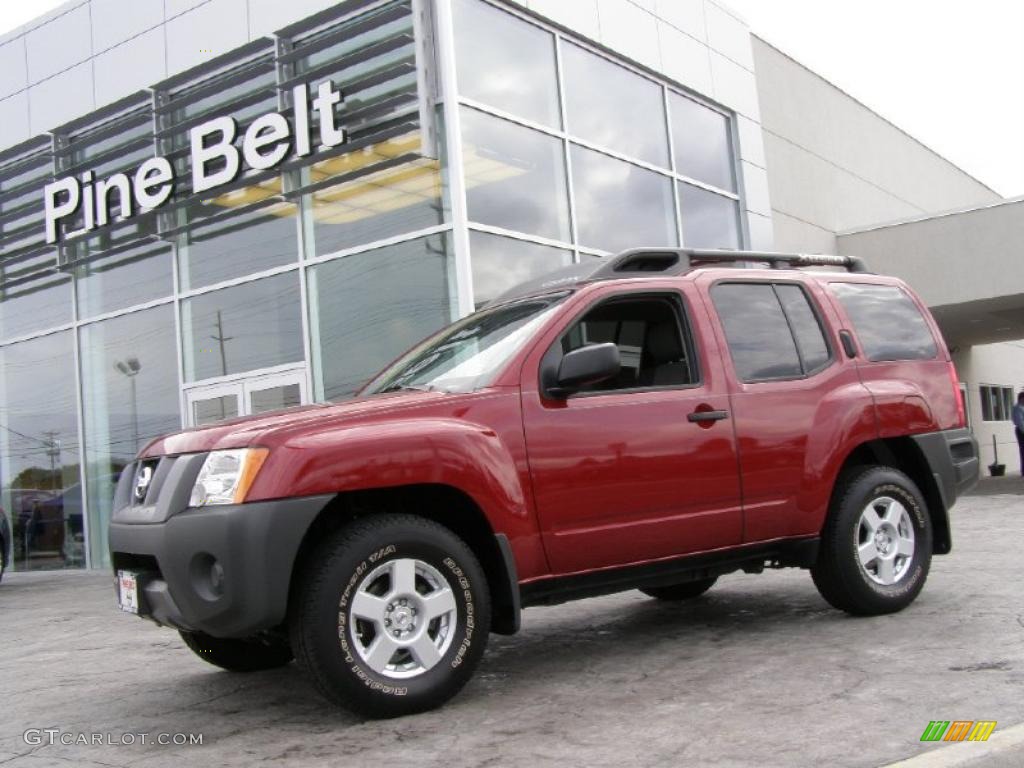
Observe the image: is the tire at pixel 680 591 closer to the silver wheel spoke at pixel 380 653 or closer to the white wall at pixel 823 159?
the silver wheel spoke at pixel 380 653

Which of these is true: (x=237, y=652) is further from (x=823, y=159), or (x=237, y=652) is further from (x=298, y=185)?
(x=823, y=159)

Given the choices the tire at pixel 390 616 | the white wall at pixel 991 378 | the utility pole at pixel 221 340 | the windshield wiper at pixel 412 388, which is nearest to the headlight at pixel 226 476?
the tire at pixel 390 616

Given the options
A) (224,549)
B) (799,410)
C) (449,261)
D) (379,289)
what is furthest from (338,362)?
→ (224,549)

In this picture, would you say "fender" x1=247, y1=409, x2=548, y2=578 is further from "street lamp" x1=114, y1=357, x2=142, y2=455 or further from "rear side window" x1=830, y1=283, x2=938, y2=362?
"street lamp" x1=114, y1=357, x2=142, y2=455

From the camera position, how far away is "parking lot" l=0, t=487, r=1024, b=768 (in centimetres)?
349

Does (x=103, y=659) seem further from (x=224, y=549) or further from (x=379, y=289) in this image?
(x=379, y=289)

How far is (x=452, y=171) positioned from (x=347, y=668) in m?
7.98

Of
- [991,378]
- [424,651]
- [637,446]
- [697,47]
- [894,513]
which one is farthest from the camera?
[991,378]

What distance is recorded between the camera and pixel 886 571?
554 centimetres

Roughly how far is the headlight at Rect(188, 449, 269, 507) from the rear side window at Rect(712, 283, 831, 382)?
2.48 meters

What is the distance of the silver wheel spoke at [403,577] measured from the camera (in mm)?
4023

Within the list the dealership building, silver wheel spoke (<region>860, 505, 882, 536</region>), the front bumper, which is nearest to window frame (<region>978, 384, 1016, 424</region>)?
the dealership building

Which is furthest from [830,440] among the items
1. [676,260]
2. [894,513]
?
[676,260]

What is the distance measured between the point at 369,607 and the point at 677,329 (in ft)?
7.17
